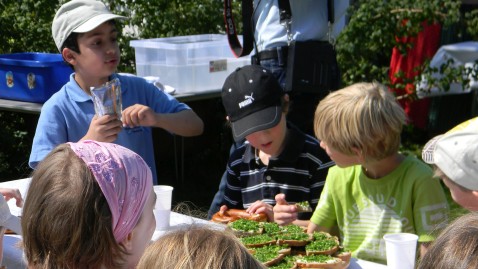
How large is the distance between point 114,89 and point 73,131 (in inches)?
22.0

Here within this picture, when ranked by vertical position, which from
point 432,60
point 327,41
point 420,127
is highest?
point 327,41

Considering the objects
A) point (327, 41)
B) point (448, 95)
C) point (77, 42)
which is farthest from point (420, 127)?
point (77, 42)

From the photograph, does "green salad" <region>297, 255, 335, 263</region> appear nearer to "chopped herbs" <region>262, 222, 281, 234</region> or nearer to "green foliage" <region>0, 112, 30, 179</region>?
"chopped herbs" <region>262, 222, 281, 234</region>

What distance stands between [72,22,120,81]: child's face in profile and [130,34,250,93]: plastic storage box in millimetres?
2249

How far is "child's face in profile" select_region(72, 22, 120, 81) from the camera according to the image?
3.73 m

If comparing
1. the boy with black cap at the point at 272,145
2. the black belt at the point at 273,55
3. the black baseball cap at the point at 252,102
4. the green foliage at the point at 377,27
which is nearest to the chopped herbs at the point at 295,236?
the boy with black cap at the point at 272,145

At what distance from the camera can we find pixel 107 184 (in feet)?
6.23

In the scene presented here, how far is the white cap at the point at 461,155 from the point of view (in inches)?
96.8

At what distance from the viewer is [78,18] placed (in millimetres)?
3730

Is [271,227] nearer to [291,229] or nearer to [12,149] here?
[291,229]

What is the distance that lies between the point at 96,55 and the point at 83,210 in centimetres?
196

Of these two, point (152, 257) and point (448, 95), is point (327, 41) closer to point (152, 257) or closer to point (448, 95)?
point (152, 257)

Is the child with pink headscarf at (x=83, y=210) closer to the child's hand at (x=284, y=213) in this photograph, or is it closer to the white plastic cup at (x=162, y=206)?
the white plastic cup at (x=162, y=206)

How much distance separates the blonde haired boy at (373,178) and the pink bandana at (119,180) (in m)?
1.10
